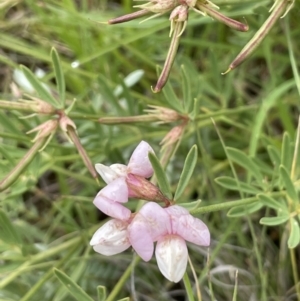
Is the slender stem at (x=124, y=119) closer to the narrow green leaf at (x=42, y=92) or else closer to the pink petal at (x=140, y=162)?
the narrow green leaf at (x=42, y=92)

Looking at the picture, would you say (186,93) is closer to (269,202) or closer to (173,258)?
(269,202)

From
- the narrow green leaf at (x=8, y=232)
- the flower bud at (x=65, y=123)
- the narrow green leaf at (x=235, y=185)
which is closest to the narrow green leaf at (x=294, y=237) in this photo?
the narrow green leaf at (x=235, y=185)

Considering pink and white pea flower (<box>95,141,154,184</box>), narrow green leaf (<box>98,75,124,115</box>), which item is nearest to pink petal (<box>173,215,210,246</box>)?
pink and white pea flower (<box>95,141,154,184</box>)

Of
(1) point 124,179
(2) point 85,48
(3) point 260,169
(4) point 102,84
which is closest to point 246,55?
(1) point 124,179

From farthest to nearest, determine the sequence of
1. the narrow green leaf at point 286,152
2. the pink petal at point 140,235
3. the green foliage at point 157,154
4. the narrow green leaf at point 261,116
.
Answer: the narrow green leaf at point 261,116 → the green foliage at point 157,154 → the narrow green leaf at point 286,152 → the pink petal at point 140,235

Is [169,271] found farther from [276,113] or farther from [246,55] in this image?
[276,113]

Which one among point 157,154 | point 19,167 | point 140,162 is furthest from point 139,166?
point 157,154
